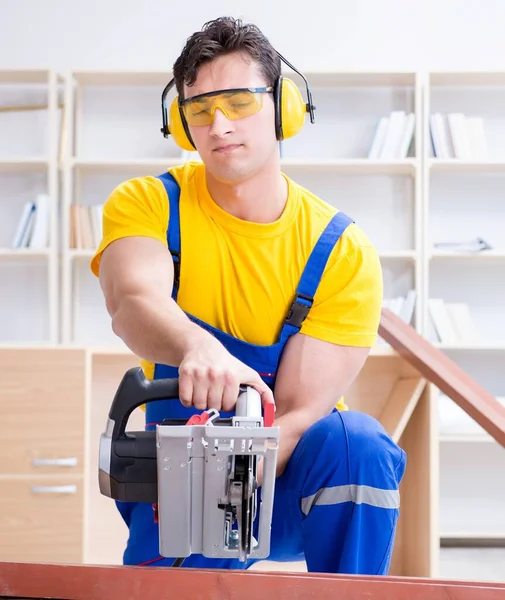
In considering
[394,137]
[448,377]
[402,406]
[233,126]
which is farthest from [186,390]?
[394,137]

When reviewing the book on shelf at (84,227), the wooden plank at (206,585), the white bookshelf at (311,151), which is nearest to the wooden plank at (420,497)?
the white bookshelf at (311,151)

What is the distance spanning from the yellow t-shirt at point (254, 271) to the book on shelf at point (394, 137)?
2.85 m

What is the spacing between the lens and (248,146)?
167 centimetres

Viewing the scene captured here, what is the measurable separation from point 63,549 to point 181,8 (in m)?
3.04

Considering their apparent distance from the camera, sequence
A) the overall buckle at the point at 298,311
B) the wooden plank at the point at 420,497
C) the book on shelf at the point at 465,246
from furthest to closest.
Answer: the book on shelf at the point at 465,246
the wooden plank at the point at 420,497
the overall buckle at the point at 298,311

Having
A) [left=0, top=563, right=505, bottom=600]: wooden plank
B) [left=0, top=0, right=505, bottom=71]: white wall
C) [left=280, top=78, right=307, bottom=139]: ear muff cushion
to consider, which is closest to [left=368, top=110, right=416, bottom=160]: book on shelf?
[left=0, top=0, right=505, bottom=71]: white wall

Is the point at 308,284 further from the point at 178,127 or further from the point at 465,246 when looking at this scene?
the point at 465,246

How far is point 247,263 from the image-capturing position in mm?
1753

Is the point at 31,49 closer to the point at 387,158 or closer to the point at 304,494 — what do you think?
the point at 387,158

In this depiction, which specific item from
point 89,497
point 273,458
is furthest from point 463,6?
point 273,458

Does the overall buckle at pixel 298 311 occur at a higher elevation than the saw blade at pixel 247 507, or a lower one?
higher

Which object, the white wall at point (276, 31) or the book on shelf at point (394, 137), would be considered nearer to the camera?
the book on shelf at point (394, 137)

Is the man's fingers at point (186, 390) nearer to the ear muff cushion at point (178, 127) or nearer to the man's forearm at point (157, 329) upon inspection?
the man's forearm at point (157, 329)

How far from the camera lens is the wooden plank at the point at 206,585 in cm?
94
